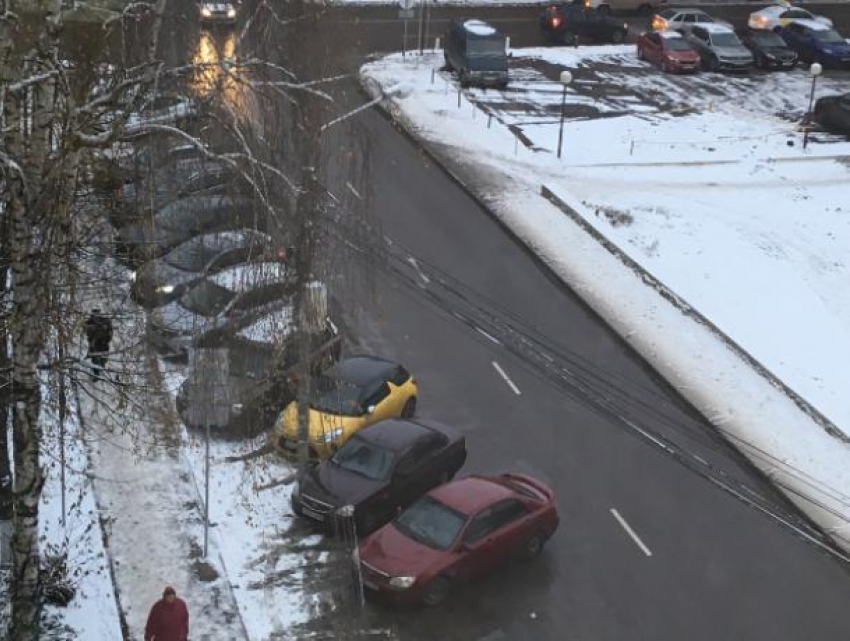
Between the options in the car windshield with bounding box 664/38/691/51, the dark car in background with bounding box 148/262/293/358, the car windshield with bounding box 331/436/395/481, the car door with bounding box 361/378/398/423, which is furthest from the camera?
the car windshield with bounding box 664/38/691/51

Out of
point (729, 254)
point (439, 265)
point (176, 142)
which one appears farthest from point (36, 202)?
point (729, 254)

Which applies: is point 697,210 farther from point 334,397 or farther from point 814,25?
point 814,25

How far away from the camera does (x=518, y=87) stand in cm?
4097

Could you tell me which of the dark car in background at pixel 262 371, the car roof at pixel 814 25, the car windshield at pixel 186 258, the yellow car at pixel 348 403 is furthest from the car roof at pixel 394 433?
the car roof at pixel 814 25

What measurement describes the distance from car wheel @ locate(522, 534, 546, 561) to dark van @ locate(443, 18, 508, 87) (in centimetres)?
2437

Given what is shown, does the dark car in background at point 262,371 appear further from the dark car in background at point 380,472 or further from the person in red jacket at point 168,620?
the person in red jacket at point 168,620

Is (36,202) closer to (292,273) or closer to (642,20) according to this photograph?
(292,273)

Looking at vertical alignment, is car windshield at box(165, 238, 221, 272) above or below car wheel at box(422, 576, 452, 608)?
above

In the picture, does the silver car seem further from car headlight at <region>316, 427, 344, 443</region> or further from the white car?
car headlight at <region>316, 427, 344, 443</region>

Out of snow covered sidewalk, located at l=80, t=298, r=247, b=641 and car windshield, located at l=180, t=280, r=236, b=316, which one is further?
car windshield, located at l=180, t=280, r=236, b=316

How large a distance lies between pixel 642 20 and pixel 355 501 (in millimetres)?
37204

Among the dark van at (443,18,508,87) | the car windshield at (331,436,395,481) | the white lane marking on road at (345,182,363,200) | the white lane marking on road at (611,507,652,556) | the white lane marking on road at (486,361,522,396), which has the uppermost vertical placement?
the white lane marking on road at (345,182,363,200)

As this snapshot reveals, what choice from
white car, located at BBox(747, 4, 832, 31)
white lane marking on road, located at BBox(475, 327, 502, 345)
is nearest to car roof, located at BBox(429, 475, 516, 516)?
white lane marking on road, located at BBox(475, 327, 502, 345)

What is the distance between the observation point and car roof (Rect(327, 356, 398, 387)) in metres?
21.2
